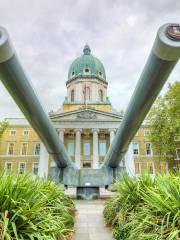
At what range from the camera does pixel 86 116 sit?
3925cm

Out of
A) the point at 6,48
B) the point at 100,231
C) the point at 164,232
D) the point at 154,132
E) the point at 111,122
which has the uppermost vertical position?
the point at 111,122

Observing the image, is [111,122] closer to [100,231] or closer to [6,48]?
[100,231]

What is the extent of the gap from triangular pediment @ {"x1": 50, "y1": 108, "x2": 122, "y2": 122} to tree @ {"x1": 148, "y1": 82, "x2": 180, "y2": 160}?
8.66 m

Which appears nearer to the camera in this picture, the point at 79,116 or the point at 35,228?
the point at 35,228

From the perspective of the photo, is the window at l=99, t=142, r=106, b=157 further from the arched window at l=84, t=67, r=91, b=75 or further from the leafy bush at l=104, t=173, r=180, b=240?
the leafy bush at l=104, t=173, r=180, b=240

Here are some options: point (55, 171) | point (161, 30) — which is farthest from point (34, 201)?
point (55, 171)

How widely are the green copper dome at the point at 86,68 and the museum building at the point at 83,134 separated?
0.04 m

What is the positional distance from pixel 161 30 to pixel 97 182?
426 inches

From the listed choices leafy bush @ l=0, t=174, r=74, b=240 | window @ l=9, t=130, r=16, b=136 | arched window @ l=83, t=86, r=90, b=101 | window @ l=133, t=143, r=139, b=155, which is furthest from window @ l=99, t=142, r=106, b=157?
leafy bush @ l=0, t=174, r=74, b=240

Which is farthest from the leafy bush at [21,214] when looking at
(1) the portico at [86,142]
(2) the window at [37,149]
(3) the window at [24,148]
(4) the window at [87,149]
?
(3) the window at [24,148]

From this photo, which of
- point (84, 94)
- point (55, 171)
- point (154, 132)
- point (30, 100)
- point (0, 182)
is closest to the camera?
point (0, 182)

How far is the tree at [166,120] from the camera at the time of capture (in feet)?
95.7

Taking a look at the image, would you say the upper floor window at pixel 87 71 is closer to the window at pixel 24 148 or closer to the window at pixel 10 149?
the window at pixel 24 148

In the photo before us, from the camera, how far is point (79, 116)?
130 ft
